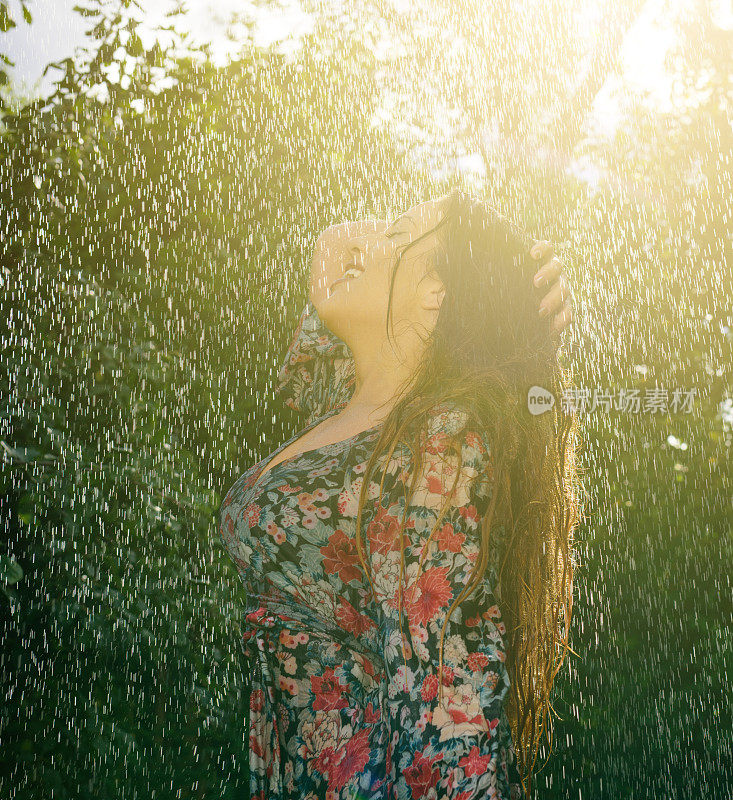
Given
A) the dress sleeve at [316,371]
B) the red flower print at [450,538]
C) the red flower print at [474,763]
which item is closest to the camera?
the red flower print at [474,763]

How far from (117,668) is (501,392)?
1.46 m

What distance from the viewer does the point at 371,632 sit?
117cm

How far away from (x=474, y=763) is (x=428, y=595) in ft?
0.64

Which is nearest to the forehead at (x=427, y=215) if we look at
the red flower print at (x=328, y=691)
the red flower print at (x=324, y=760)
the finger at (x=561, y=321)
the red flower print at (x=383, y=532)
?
the finger at (x=561, y=321)

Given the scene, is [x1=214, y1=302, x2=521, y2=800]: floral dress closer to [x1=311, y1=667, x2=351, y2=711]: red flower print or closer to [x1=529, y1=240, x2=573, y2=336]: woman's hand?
[x1=311, y1=667, x2=351, y2=711]: red flower print

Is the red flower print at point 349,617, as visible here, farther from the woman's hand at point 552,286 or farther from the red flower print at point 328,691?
the woman's hand at point 552,286

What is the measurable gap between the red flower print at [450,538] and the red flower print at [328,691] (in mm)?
299

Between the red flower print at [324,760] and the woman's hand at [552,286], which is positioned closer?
the red flower print at [324,760]

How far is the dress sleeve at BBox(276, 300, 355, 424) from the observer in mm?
1788

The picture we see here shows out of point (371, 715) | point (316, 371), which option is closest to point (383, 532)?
point (371, 715)

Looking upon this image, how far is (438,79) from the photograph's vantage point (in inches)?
175

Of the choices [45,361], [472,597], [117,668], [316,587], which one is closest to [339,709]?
[316,587]

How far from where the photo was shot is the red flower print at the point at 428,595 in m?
1.00

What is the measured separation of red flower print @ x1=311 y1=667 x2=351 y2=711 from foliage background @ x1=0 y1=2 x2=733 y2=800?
76 centimetres
